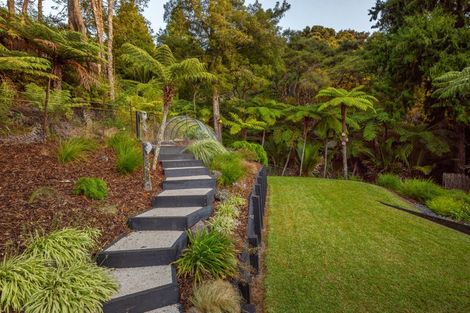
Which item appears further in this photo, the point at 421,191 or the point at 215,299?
the point at 421,191

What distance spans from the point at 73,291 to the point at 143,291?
20.8 inches

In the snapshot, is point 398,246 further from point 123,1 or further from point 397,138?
point 123,1

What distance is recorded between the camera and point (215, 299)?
7.25 feet

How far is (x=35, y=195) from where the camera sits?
3285 mm

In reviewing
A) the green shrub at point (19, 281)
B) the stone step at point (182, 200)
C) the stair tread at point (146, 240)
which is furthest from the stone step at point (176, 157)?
the green shrub at point (19, 281)

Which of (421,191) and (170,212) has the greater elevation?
(170,212)

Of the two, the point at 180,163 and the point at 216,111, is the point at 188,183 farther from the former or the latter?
the point at 216,111

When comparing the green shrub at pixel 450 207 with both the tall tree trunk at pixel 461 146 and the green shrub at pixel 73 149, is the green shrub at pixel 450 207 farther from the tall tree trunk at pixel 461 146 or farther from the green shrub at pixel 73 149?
the green shrub at pixel 73 149

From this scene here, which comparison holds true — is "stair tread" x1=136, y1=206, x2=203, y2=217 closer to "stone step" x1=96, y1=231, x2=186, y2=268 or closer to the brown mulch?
the brown mulch

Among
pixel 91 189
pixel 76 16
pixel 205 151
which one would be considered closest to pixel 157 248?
pixel 91 189

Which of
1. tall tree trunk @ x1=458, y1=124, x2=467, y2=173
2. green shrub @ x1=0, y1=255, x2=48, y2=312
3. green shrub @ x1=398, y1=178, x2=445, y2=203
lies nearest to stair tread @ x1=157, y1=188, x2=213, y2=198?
green shrub @ x1=0, y1=255, x2=48, y2=312

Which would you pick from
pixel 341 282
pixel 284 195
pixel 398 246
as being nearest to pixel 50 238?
pixel 341 282

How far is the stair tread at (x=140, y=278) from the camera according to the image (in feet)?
7.60

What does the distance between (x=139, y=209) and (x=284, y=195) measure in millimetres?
4686
